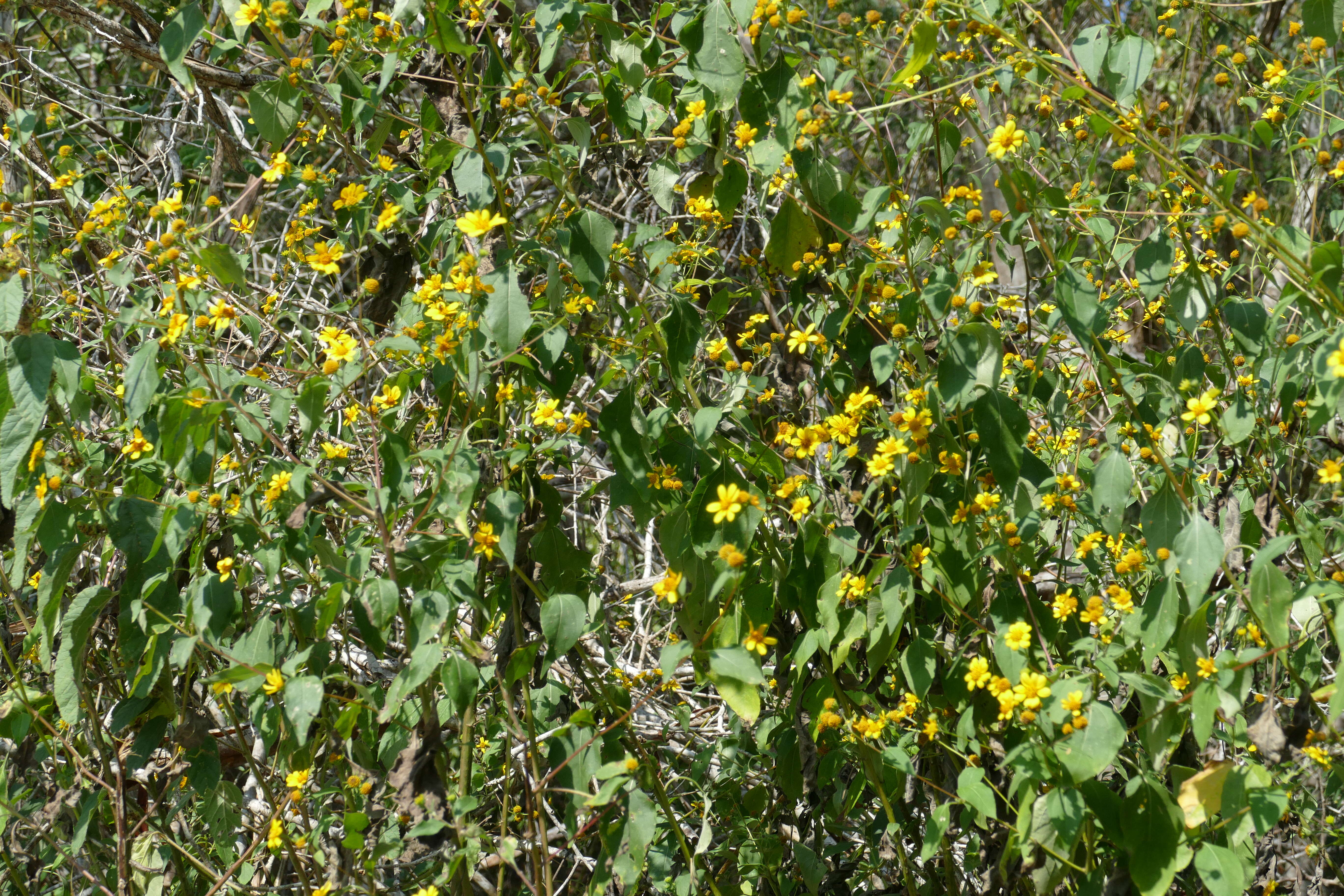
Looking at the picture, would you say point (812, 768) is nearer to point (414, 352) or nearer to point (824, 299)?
point (824, 299)

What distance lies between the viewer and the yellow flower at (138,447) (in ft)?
4.75

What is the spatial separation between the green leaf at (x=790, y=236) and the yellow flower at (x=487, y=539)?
22.9 inches

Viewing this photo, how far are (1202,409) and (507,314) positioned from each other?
0.85m

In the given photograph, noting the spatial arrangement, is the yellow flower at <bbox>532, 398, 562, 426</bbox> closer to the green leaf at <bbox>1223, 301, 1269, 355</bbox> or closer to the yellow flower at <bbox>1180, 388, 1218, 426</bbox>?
the yellow flower at <bbox>1180, 388, 1218, 426</bbox>

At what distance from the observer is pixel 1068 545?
2166 millimetres

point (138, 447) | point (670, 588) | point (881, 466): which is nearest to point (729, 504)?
point (670, 588)

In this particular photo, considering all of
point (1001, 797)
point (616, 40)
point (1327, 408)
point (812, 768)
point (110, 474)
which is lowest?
point (812, 768)

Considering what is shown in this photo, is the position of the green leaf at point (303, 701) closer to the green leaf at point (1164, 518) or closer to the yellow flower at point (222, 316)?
the yellow flower at point (222, 316)

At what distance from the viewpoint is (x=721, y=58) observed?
126 centimetres

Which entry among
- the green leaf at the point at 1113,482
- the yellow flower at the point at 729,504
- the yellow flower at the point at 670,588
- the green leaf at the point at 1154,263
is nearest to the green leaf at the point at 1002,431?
the green leaf at the point at 1113,482

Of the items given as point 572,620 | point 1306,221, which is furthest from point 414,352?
point 1306,221

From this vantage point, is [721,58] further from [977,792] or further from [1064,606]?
[977,792]

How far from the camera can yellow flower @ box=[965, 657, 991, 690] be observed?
1.32m

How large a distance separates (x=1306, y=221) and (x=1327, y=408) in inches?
87.1
